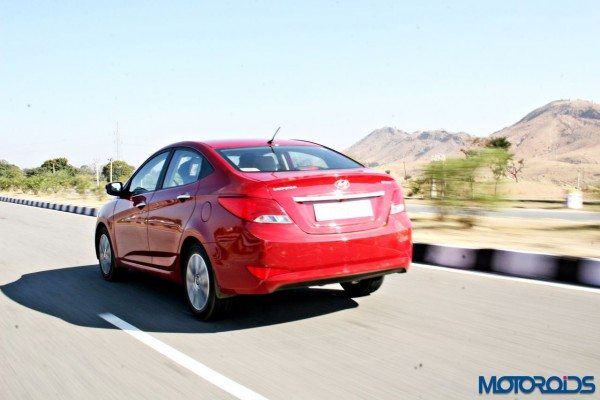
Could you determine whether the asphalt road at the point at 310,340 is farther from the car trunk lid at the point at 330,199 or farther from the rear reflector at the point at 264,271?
the car trunk lid at the point at 330,199

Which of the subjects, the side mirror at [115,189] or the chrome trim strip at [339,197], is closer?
the chrome trim strip at [339,197]

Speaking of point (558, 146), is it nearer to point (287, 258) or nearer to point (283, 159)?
point (283, 159)

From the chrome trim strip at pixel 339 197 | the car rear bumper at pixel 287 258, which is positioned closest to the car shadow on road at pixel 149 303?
the car rear bumper at pixel 287 258

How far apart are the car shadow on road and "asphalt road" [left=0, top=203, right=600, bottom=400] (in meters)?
0.02

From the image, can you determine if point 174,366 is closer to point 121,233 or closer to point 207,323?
point 207,323

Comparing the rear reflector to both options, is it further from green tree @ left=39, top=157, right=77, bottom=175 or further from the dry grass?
green tree @ left=39, top=157, right=77, bottom=175

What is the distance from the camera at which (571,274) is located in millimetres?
7352

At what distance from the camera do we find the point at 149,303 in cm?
648

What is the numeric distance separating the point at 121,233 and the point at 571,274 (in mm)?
5003

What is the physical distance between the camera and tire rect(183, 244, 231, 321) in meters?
5.37

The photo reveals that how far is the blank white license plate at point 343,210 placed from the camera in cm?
506

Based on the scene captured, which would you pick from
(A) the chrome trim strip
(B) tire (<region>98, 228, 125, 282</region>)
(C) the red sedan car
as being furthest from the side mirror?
(A) the chrome trim strip

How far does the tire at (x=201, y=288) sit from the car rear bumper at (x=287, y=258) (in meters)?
0.20

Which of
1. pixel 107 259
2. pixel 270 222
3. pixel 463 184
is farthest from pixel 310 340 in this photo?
pixel 463 184
